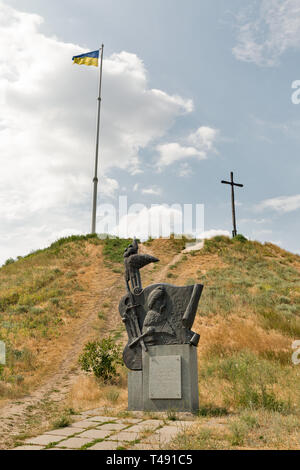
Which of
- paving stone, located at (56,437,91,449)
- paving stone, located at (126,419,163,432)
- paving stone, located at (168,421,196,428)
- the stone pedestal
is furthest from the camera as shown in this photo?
the stone pedestal

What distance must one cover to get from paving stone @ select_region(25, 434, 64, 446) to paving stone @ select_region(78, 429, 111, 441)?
367mm

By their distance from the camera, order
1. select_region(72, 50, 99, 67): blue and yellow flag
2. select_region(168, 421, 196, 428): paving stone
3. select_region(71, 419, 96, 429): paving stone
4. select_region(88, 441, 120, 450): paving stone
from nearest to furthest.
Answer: select_region(88, 441, 120, 450): paving stone → select_region(168, 421, 196, 428): paving stone → select_region(71, 419, 96, 429): paving stone → select_region(72, 50, 99, 67): blue and yellow flag

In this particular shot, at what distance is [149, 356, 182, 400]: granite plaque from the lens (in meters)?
7.42

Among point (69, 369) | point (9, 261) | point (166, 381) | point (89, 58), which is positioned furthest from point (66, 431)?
point (89, 58)

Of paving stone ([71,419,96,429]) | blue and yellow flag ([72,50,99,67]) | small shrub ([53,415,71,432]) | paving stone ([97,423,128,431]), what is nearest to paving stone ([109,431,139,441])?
paving stone ([97,423,128,431])

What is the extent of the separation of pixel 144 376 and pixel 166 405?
29.7 inches

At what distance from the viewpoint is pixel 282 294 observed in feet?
60.5

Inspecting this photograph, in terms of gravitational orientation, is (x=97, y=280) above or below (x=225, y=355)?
above

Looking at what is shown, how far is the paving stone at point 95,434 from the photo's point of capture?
17.4 ft

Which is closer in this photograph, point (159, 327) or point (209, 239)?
point (159, 327)

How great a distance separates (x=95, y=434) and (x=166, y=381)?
237cm

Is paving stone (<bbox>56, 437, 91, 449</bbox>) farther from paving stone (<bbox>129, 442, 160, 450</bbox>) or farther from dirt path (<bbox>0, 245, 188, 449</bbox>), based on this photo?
dirt path (<bbox>0, 245, 188, 449</bbox>)
